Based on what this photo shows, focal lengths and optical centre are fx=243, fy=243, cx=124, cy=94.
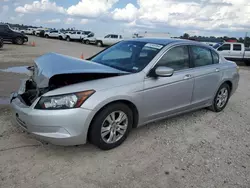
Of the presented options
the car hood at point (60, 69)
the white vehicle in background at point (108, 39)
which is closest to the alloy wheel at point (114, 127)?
the car hood at point (60, 69)

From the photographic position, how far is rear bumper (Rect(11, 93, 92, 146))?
118 inches

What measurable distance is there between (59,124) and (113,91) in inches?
32.4

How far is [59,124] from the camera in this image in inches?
118

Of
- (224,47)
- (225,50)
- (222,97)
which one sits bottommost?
(222,97)

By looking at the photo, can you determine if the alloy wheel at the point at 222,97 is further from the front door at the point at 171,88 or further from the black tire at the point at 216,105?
the front door at the point at 171,88

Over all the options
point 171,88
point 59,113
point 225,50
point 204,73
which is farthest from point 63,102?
point 225,50

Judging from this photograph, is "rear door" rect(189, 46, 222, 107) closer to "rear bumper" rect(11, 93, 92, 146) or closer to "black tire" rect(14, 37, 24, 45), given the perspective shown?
"rear bumper" rect(11, 93, 92, 146)

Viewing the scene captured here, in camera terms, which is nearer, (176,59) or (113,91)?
(113,91)

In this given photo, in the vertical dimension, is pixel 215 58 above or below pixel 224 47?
below

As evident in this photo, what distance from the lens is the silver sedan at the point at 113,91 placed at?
10.0ft

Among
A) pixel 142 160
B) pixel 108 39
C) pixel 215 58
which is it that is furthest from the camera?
pixel 108 39

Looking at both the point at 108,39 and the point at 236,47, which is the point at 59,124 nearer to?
the point at 236,47

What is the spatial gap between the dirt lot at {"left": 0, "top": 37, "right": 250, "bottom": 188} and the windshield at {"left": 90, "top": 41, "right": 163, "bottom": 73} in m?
1.16

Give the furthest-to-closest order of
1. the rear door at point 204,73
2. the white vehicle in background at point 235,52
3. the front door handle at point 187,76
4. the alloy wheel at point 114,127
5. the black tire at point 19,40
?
1. the black tire at point 19,40
2. the white vehicle in background at point 235,52
3. the rear door at point 204,73
4. the front door handle at point 187,76
5. the alloy wheel at point 114,127
